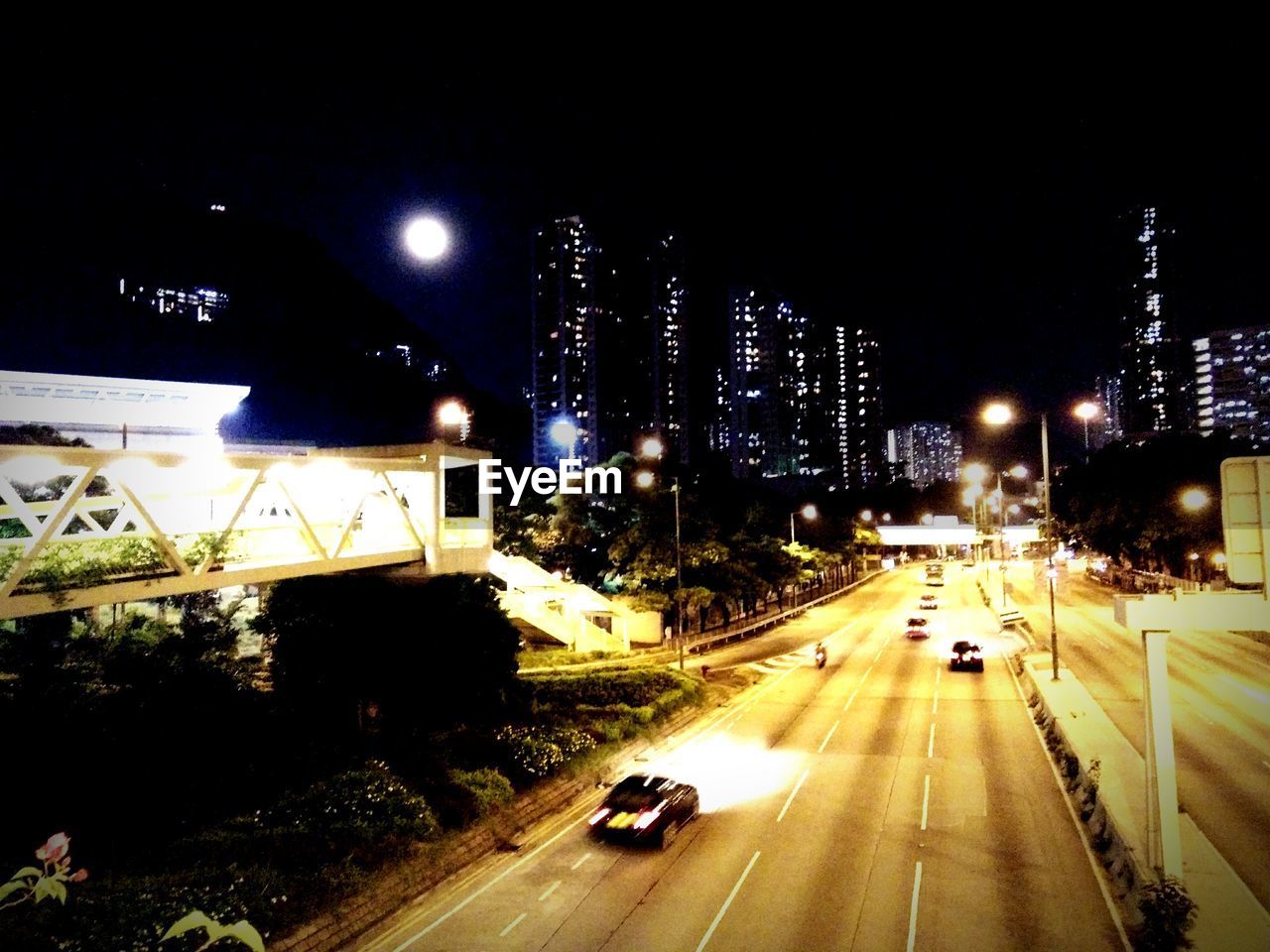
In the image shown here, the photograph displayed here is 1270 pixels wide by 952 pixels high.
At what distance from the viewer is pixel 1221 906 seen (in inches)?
457

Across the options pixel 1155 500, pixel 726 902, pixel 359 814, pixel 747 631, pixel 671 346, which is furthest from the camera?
pixel 671 346

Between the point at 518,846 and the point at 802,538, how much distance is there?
58610 mm

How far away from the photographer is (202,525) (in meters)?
16.1

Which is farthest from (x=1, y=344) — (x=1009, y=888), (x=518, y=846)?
(x=1009, y=888)

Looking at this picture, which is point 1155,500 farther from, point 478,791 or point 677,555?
point 478,791

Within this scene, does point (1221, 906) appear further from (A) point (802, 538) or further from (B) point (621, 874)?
(A) point (802, 538)

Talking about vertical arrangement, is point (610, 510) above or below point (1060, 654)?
above

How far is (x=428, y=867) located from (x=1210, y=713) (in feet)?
84.3

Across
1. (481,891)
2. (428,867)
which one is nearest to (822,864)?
(481,891)

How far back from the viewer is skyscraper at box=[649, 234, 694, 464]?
177625mm

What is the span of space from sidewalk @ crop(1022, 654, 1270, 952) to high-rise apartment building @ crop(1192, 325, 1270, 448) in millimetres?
217542

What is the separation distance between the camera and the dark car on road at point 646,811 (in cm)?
1482

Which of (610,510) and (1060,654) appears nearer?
(1060,654)

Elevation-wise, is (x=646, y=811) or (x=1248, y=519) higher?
(x=1248, y=519)
